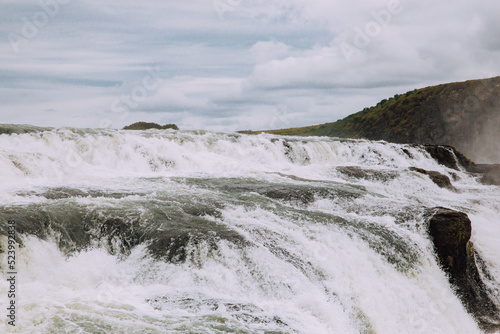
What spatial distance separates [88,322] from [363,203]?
1080cm

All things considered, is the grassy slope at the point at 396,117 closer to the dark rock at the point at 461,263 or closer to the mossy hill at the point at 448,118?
the mossy hill at the point at 448,118

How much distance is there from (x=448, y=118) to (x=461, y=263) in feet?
180

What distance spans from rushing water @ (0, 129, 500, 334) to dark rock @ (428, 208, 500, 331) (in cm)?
31

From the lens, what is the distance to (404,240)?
12.2 m

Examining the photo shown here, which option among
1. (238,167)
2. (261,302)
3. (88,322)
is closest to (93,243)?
(88,322)

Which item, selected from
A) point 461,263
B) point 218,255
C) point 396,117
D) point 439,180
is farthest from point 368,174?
point 396,117

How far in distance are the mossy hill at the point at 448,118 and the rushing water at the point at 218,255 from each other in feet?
144

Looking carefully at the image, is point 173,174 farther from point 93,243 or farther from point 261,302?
point 261,302

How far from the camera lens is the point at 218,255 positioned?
9.39 metres

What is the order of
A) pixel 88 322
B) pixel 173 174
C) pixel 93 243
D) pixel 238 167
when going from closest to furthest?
pixel 88 322 → pixel 93 243 → pixel 173 174 → pixel 238 167

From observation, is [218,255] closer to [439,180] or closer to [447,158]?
[439,180]

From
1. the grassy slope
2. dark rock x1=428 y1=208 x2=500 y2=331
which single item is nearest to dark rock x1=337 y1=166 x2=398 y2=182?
dark rock x1=428 y1=208 x2=500 y2=331

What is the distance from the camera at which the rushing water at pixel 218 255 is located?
7496 millimetres

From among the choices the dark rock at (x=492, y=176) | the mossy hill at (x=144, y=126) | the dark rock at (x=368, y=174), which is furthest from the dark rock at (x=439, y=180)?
the mossy hill at (x=144, y=126)
